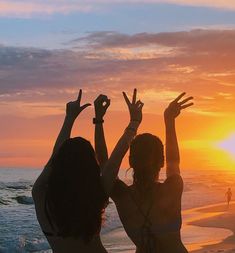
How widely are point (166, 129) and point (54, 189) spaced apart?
1063 mm

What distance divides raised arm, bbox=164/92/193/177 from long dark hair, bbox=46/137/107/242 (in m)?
0.79

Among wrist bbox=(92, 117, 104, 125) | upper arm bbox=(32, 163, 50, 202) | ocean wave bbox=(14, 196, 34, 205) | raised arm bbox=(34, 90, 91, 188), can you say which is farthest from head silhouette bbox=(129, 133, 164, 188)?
ocean wave bbox=(14, 196, 34, 205)

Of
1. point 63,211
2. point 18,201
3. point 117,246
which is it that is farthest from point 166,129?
point 18,201

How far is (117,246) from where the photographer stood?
53.2 ft

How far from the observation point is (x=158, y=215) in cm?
348

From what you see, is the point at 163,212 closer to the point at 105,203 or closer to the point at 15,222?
the point at 105,203

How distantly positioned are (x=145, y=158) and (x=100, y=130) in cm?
41

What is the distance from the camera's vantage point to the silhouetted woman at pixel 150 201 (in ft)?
11.4

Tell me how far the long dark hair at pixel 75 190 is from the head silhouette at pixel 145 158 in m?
0.52

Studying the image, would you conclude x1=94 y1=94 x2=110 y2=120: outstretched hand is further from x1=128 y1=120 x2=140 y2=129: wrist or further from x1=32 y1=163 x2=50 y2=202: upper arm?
x1=32 y1=163 x2=50 y2=202: upper arm

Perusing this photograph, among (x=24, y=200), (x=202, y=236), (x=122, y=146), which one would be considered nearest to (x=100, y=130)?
(x=122, y=146)

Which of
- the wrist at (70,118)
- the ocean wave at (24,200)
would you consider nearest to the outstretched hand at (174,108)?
the wrist at (70,118)

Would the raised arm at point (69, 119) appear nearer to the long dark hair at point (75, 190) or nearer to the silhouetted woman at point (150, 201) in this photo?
the long dark hair at point (75, 190)

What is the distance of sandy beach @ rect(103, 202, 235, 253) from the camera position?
15.1m
